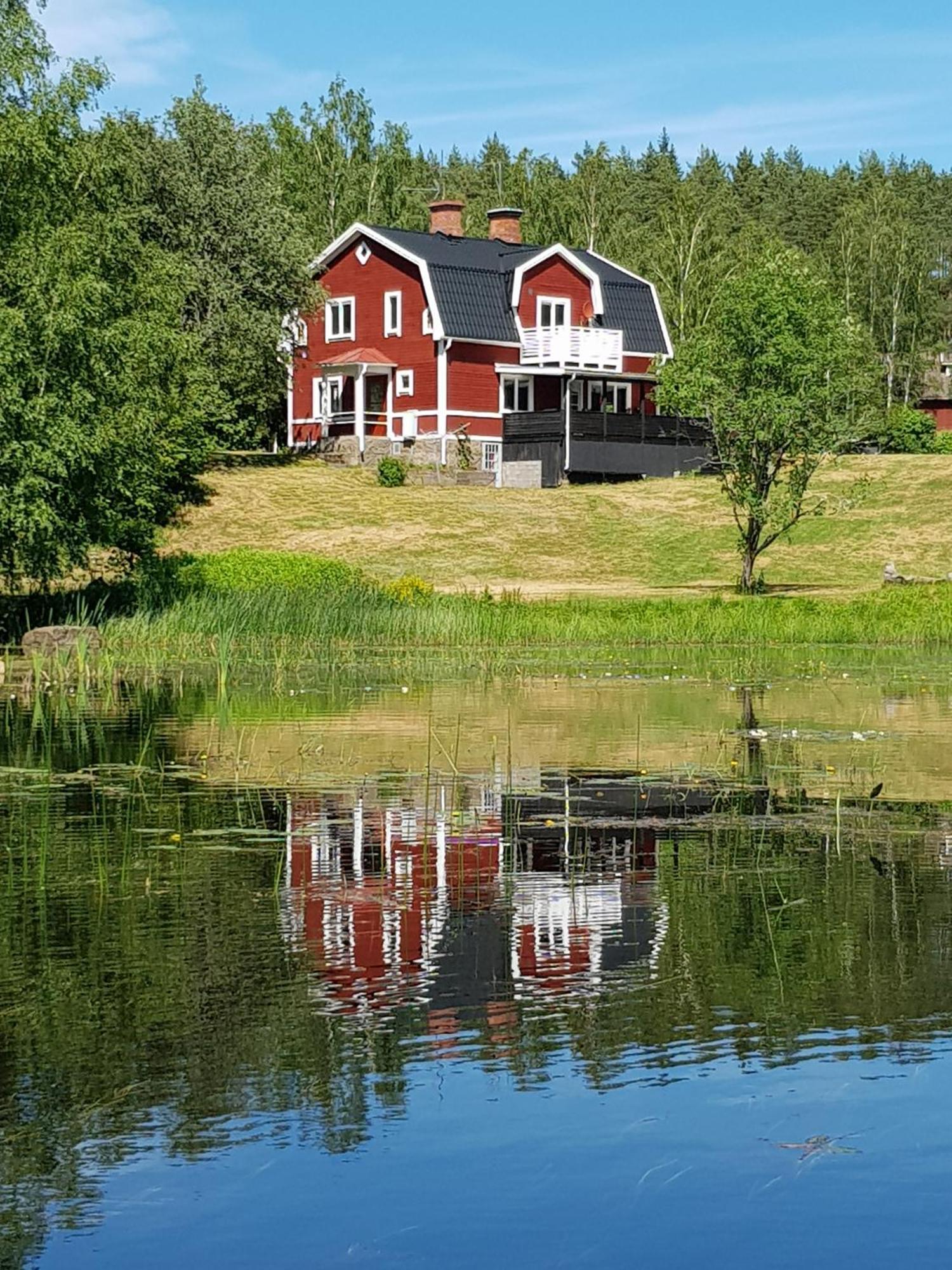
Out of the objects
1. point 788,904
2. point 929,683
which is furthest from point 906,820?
point 929,683

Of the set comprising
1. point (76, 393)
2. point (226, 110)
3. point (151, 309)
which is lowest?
point (76, 393)

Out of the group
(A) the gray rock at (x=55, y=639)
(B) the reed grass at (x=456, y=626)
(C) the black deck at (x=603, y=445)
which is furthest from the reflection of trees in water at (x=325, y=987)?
(C) the black deck at (x=603, y=445)

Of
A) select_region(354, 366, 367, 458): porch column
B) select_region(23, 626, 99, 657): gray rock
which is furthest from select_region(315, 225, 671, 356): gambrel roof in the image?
select_region(23, 626, 99, 657): gray rock

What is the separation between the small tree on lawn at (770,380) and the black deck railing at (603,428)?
17.3 meters

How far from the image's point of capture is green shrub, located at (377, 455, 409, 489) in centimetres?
5903

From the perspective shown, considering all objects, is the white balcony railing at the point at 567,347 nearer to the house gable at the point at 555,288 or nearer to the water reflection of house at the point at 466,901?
the house gable at the point at 555,288

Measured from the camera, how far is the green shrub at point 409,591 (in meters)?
36.1

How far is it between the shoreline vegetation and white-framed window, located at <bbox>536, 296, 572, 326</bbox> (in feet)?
103

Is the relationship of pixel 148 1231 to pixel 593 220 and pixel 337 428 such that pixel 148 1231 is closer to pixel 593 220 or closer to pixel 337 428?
pixel 337 428

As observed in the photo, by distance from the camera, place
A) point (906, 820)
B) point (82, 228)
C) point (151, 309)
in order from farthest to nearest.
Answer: point (151, 309) → point (82, 228) → point (906, 820)

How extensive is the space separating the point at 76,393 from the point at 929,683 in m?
14.7

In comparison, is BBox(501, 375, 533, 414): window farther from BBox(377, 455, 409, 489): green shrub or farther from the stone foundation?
BBox(377, 455, 409, 489): green shrub

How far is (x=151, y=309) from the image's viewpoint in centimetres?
4194

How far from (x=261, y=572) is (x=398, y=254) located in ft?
95.3
